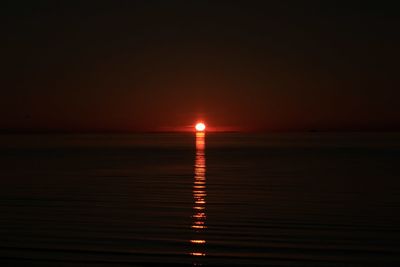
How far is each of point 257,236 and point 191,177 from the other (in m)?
19.3

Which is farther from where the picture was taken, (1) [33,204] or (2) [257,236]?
(1) [33,204]

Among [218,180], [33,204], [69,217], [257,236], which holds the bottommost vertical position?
[257,236]

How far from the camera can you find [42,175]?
113 ft

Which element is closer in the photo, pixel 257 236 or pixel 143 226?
pixel 257 236

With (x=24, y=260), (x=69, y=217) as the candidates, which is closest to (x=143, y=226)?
(x=69, y=217)

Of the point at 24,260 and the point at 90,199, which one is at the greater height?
the point at 90,199

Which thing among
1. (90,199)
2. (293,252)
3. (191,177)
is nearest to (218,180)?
(191,177)

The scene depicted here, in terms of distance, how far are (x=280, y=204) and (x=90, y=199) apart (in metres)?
7.00

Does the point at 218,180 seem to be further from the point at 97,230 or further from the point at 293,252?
the point at 293,252

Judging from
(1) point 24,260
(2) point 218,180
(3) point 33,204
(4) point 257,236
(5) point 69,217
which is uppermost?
(2) point 218,180

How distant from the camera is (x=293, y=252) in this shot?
12.3 meters

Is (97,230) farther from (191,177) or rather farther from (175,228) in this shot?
(191,177)

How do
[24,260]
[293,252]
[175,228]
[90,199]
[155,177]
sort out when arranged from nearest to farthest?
[24,260], [293,252], [175,228], [90,199], [155,177]

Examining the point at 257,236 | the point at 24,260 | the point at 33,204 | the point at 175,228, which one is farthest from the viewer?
the point at 33,204
